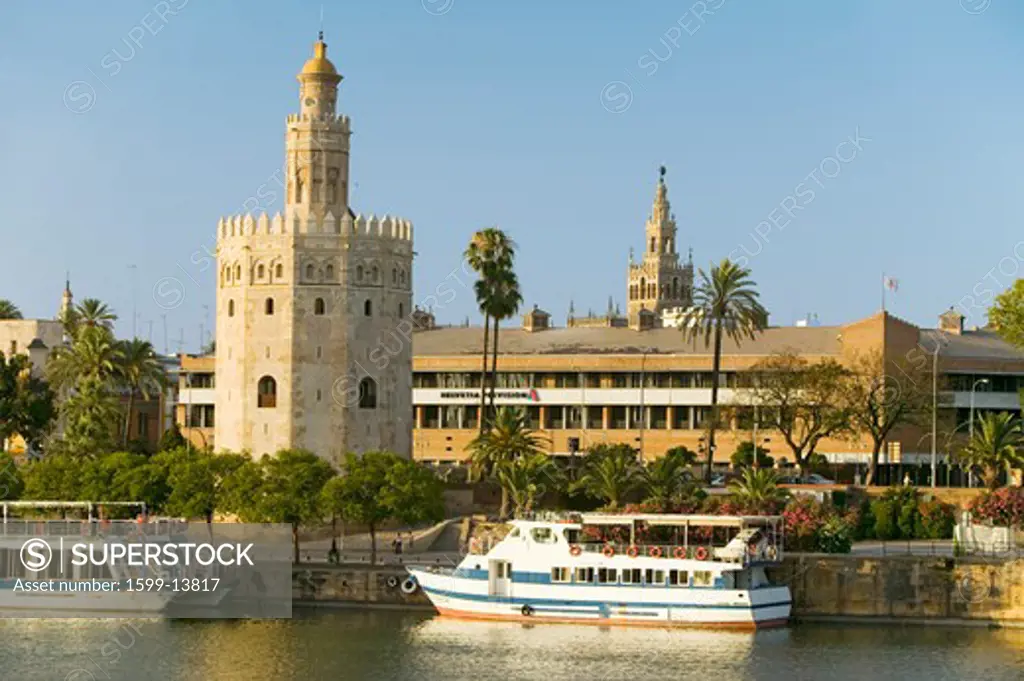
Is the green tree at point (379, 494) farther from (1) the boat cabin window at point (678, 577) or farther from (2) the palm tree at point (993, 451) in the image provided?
(2) the palm tree at point (993, 451)

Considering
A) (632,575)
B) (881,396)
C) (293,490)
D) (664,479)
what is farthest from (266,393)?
(881,396)

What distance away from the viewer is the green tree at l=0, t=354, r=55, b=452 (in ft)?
443

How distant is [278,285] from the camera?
11656 centimetres

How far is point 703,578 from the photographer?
9106cm

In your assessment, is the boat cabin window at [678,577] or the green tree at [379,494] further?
the green tree at [379,494]

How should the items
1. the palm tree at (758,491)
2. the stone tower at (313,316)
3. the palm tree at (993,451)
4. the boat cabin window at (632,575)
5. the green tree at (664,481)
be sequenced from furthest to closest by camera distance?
the stone tower at (313,316) < the palm tree at (993,451) < the green tree at (664,481) < the palm tree at (758,491) < the boat cabin window at (632,575)

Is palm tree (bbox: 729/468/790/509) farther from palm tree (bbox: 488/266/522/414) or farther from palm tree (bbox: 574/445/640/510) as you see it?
palm tree (bbox: 488/266/522/414)

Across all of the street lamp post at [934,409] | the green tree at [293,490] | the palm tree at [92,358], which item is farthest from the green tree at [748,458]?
the palm tree at [92,358]

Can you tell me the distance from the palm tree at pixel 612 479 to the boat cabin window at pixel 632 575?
10.8m

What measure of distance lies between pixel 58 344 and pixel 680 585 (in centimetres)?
7327

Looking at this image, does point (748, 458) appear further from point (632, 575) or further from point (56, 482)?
point (56, 482)

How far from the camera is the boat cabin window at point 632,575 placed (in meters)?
92.1

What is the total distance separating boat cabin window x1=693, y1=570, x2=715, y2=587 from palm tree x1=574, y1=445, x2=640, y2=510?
40.0 feet

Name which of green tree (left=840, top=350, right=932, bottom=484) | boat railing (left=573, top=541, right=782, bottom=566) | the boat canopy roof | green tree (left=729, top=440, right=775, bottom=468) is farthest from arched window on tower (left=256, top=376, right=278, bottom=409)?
green tree (left=840, top=350, right=932, bottom=484)
